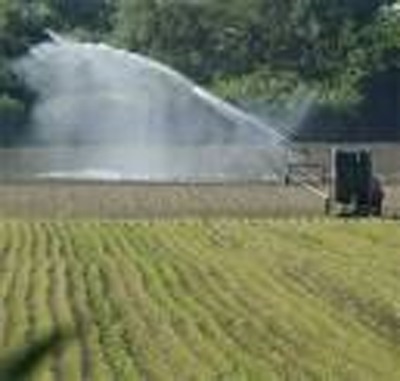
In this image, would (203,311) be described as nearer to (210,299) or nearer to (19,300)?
(210,299)

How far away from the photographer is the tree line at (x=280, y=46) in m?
88.8

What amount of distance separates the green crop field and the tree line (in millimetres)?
57252

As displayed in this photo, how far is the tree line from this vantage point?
88750 millimetres

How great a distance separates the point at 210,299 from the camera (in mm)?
18609

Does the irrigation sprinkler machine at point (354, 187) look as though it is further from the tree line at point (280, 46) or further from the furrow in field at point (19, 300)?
the tree line at point (280, 46)

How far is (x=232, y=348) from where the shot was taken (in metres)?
14.5

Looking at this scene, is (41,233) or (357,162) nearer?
(41,233)

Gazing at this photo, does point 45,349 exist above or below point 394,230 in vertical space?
above

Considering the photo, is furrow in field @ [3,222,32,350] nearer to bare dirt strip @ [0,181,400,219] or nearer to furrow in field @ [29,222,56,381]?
furrow in field @ [29,222,56,381]

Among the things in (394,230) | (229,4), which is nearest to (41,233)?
(394,230)

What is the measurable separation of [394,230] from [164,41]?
68.6m

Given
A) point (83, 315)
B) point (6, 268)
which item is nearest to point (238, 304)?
point (83, 315)

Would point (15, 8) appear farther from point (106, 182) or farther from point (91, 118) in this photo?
point (106, 182)

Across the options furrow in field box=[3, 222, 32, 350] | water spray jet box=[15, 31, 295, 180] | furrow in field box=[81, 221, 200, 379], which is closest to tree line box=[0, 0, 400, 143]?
water spray jet box=[15, 31, 295, 180]
